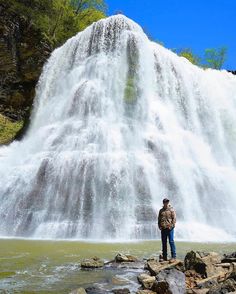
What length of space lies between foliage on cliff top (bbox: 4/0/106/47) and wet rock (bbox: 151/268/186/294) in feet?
133

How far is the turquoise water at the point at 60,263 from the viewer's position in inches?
365

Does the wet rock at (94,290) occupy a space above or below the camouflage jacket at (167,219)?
below

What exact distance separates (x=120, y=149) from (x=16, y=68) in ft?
75.0

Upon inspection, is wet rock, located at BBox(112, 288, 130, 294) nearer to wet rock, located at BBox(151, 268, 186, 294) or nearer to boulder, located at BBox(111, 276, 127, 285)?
wet rock, located at BBox(151, 268, 186, 294)

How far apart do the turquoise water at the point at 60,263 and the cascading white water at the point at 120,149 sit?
2665mm

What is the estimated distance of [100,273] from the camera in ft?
34.3

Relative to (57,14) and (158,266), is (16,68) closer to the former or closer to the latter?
(57,14)

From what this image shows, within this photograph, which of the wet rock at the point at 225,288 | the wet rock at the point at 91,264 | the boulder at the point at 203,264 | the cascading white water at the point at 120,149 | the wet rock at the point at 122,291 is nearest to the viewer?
the wet rock at the point at 225,288

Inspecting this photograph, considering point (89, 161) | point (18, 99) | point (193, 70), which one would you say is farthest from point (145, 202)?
point (18, 99)

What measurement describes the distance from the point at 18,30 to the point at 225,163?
26108 mm

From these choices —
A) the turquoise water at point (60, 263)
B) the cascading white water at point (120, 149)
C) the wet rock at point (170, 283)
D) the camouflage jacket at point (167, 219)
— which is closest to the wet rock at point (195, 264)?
the wet rock at point (170, 283)

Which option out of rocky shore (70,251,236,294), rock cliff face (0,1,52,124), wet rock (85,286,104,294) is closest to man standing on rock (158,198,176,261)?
rocky shore (70,251,236,294)

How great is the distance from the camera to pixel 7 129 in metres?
39.5

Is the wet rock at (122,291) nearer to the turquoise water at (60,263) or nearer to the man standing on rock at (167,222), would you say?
the turquoise water at (60,263)
